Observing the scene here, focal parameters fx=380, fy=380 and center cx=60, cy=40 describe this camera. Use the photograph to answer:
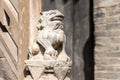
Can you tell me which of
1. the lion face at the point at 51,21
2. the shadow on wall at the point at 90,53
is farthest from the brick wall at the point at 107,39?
the lion face at the point at 51,21

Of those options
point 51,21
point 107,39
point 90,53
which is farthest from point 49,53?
point 90,53

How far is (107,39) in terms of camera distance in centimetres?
438

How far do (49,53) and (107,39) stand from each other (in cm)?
75

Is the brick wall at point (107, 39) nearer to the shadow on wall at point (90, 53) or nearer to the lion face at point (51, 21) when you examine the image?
the shadow on wall at point (90, 53)

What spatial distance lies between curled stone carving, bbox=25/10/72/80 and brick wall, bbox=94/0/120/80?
46 centimetres

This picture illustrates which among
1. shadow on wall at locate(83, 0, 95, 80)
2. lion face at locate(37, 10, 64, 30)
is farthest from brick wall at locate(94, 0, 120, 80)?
lion face at locate(37, 10, 64, 30)

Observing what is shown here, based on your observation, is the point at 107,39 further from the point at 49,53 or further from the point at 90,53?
the point at 49,53

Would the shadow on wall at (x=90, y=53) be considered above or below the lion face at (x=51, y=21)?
below

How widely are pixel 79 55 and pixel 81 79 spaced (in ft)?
1.04

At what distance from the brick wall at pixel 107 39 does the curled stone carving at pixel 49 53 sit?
0.46 meters

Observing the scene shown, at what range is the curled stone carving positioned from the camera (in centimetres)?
404

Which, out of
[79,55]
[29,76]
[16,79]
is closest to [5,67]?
[16,79]

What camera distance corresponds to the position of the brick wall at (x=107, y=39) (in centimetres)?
429

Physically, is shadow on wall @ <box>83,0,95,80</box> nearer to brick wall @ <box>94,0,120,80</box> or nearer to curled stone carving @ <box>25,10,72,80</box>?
brick wall @ <box>94,0,120,80</box>
